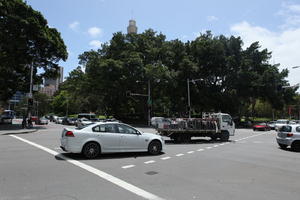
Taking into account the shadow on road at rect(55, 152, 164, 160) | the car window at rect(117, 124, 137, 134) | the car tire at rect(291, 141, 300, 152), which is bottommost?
the shadow on road at rect(55, 152, 164, 160)

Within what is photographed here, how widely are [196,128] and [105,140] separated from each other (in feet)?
28.9

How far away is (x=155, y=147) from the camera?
38.0 ft

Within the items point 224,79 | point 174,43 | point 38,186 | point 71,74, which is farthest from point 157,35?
point 38,186

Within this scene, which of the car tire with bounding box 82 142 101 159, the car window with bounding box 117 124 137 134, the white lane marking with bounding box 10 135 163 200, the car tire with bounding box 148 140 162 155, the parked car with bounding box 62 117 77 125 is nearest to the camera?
the white lane marking with bounding box 10 135 163 200

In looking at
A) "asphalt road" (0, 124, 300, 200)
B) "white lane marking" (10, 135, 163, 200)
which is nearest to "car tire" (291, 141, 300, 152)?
"asphalt road" (0, 124, 300, 200)

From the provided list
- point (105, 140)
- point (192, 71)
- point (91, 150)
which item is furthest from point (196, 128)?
point (192, 71)

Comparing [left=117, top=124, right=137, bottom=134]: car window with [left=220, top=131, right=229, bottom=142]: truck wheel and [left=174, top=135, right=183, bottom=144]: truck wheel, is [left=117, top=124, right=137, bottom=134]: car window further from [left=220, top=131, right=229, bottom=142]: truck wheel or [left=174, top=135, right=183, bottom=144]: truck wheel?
[left=220, top=131, right=229, bottom=142]: truck wheel

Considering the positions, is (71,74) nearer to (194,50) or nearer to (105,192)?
(194,50)

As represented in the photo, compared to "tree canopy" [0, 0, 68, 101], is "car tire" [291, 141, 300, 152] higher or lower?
lower

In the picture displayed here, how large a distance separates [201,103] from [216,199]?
45628 millimetres

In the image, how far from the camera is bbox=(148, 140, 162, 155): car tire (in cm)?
1149

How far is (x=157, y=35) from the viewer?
5253 cm

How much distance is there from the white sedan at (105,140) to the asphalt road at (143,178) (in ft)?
1.32

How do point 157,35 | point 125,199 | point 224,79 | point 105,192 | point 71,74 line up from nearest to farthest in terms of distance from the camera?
1. point 125,199
2. point 105,192
3. point 224,79
4. point 157,35
5. point 71,74
